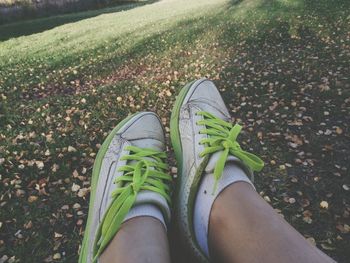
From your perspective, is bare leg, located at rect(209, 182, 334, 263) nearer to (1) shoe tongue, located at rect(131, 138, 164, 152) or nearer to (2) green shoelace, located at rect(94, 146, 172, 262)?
(2) green shoelace, located at rect(94, 146, 172, 262)

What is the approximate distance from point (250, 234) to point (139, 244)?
1.86 ft

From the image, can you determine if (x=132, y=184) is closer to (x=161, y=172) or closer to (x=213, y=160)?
(x=161, y=172)

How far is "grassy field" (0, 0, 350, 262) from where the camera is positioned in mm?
3197

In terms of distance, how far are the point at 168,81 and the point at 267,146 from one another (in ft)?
9.42

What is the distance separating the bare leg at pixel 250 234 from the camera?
156 cm

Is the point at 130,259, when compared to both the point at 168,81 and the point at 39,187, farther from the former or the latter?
the point at 168,81

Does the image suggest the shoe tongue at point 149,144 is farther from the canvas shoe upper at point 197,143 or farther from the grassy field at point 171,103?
the grassy field at point 171,103

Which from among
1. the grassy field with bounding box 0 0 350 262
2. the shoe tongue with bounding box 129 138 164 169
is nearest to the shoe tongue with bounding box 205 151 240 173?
the shoe tongue with bounding box 129 138 164 169

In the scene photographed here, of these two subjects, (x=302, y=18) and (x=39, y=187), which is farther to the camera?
(x=302, y=18)

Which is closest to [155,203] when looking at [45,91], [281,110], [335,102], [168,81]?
[281,110]

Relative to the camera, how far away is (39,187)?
3.57 m

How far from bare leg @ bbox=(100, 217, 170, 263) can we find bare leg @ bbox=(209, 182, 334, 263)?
31cm

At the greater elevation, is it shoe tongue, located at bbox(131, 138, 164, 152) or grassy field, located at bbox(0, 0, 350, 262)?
shoe tongue, located at bbox(131, 138, 164, 152)

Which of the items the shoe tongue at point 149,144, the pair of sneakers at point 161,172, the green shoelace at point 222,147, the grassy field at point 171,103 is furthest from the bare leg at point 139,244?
the grassy field at point 171,103
